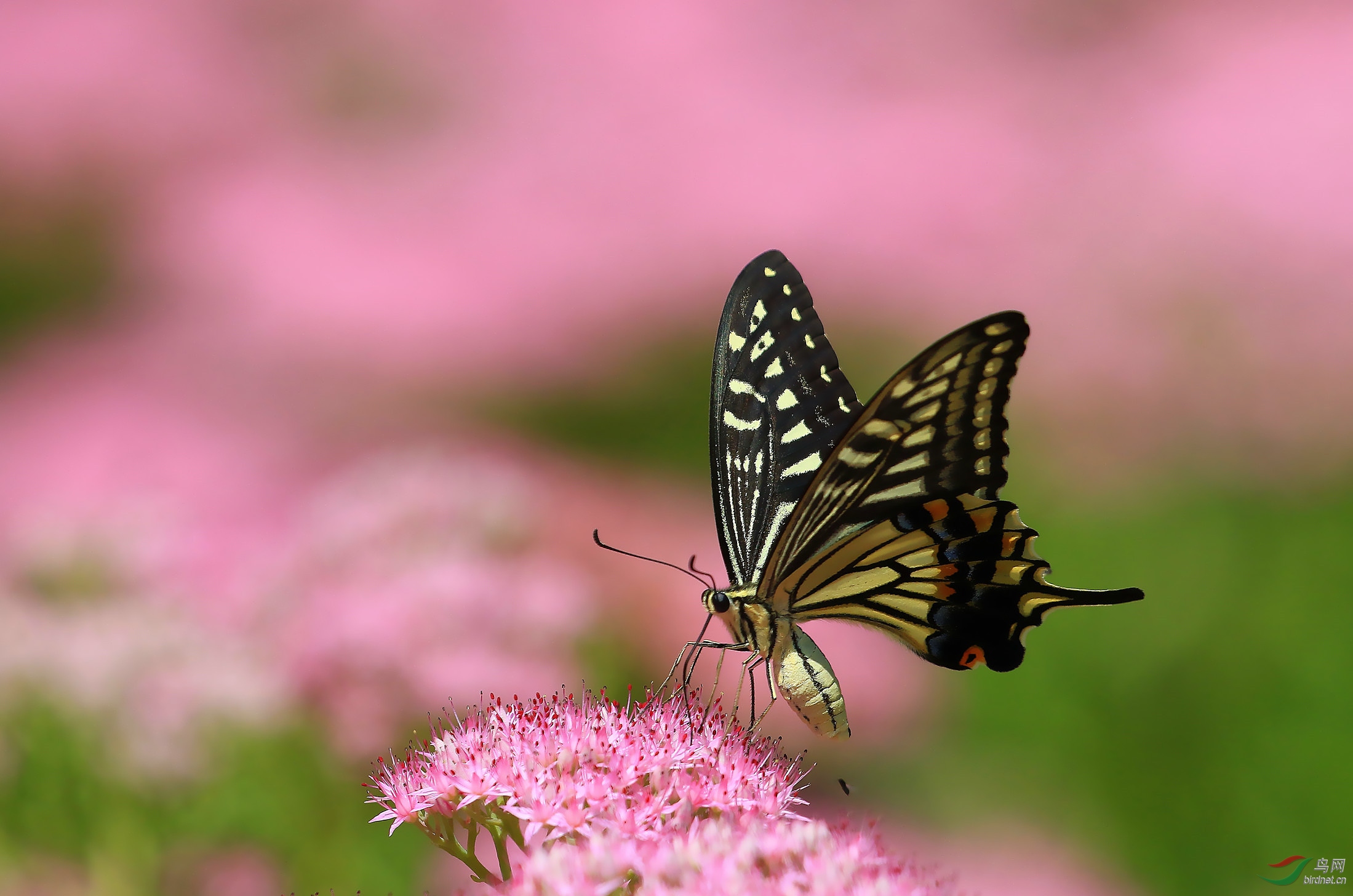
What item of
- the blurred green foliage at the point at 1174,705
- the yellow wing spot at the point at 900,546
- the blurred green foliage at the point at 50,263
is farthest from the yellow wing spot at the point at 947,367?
the blurred green foliage at the point at 50,263

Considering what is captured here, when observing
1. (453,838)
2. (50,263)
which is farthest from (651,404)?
(50,263)

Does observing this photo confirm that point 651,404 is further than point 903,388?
Yes

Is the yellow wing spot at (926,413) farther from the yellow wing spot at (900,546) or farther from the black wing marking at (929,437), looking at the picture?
the yellow wing spot at (900,546)

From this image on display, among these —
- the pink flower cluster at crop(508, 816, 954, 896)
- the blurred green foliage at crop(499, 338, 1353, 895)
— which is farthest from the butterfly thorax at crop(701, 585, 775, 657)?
the blurred green foliage at crop(499, 338, 1353, 895)

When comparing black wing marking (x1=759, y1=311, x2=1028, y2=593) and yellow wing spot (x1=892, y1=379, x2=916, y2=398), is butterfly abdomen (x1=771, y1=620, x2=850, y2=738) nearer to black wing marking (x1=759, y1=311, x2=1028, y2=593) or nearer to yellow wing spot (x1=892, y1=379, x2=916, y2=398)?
black wing marking (x1=759, y1=311, x2=1028, y2=593)

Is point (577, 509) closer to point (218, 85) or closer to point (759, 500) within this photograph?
point (759, 500)

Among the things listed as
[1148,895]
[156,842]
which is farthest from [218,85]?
[1148,895]

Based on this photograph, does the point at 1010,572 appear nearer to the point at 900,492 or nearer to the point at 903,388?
the point at 900,492
